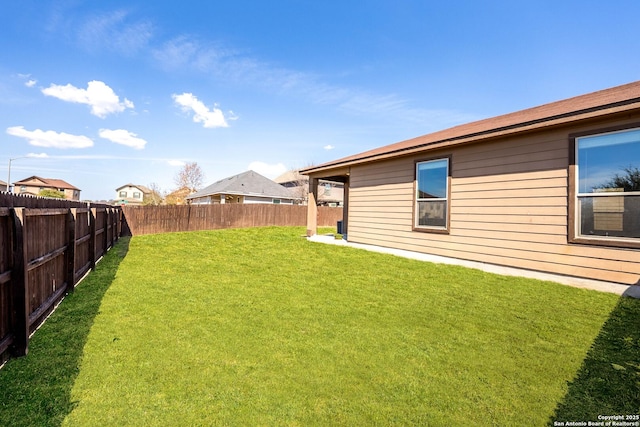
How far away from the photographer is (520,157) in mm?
5863

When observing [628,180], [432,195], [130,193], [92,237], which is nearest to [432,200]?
[432,195]

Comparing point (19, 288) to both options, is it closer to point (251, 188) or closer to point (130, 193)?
point (251, 188)

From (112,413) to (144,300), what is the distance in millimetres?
2764

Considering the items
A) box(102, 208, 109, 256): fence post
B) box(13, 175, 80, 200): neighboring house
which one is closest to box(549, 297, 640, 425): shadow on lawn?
box(102, 208, 109, 256): fence post

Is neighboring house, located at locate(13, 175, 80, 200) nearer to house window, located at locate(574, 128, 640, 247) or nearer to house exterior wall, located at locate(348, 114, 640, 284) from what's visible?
house exterior wall, located at locate(348, 114, 640, 284)

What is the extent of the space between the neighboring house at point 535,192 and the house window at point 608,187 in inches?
0.5

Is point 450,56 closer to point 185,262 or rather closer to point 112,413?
point 185,262

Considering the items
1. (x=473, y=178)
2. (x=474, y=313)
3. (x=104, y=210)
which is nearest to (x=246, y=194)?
(x=104, y=210)

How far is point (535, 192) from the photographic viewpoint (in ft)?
18.4

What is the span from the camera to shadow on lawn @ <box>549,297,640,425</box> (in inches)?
83.3

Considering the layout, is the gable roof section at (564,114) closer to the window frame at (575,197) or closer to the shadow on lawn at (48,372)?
the window frame at (575,197)

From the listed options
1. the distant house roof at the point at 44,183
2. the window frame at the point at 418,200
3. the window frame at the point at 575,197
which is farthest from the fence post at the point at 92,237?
the distant house roof at the point at 44,183

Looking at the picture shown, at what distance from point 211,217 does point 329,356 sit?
1521 centimetres

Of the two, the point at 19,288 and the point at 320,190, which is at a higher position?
the point at 320,190
